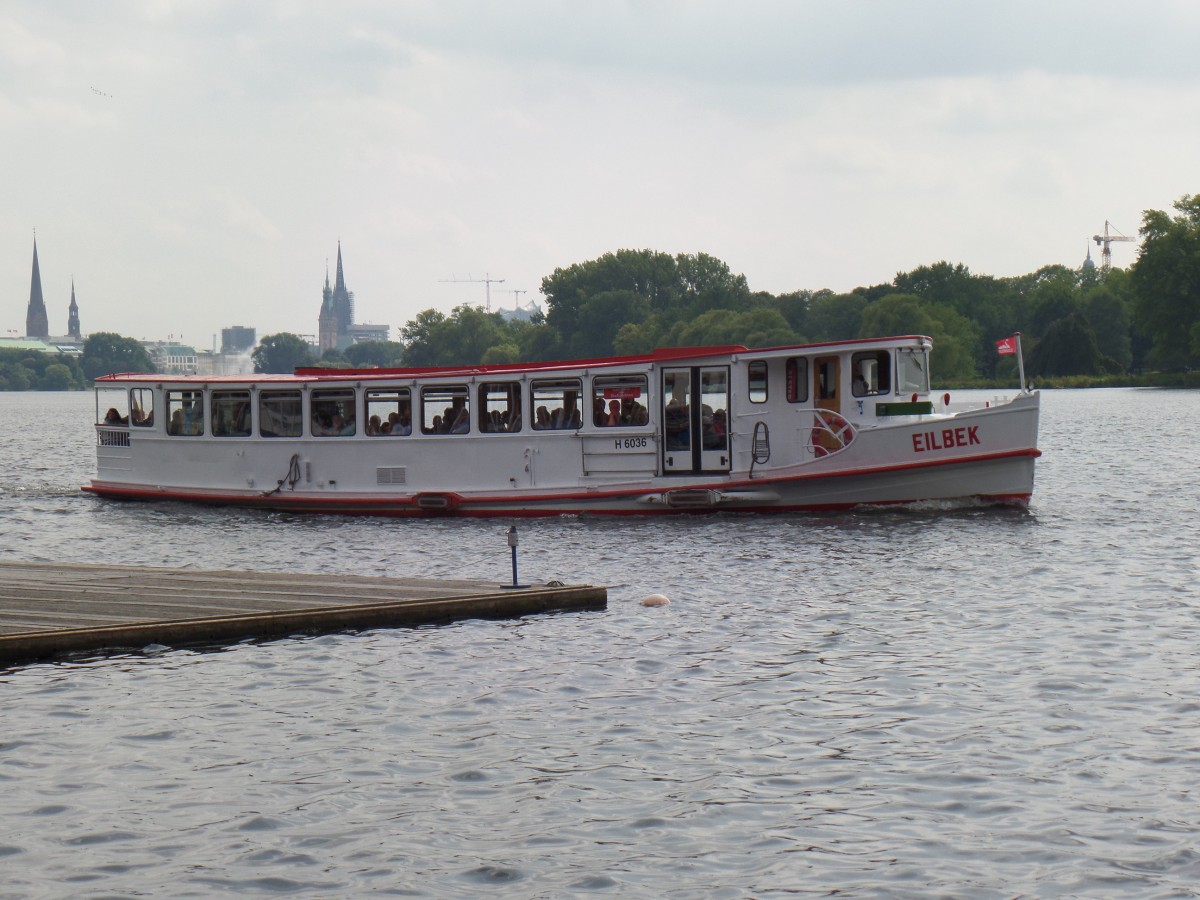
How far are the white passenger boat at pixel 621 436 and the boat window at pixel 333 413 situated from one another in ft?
0.11

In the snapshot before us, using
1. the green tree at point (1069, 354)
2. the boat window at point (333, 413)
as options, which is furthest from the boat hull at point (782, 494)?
the green tree at point (1069, 354)

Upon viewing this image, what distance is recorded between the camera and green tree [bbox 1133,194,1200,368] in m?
142

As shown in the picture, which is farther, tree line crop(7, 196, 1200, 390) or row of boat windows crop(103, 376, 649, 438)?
tree line crop(7, 196, 1200, 390)

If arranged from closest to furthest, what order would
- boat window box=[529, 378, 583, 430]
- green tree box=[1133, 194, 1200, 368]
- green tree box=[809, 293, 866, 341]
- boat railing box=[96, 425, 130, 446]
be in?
1. boat window box=[529, 378, 583, 430]
2. boat railing box=[96, 425, 130, 446]
3. green tree box=[1133, 194, 1200, 368]
4. green tree box=[809, 293, 866, 341]

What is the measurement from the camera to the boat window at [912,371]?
1281 inches

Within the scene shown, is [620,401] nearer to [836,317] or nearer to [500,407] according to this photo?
[500,407]

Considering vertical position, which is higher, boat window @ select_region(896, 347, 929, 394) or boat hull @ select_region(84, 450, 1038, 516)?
boat window @ select_region(896, 347, 929, 394)

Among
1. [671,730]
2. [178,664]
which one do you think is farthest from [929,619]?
[178,664]

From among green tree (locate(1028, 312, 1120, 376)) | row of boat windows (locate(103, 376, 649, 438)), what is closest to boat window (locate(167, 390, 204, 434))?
row of boat windows (locate(103, 376, 649, 438))

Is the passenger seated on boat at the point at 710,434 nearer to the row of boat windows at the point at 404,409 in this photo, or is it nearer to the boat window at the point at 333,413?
the row of boat windows at the point at 404,409

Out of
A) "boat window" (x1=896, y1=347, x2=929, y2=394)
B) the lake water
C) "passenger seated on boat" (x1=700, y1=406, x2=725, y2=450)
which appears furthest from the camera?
"passenger seated on boat" (x1=700, y1=406, x2=725, y2=450)

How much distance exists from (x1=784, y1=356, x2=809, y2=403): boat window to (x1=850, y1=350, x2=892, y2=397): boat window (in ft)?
3.25

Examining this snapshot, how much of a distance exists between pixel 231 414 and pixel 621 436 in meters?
10.5

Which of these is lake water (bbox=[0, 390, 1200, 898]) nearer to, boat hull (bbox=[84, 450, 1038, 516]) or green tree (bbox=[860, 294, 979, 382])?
boat hull (bbox=[84, 450, 1038, 516])
